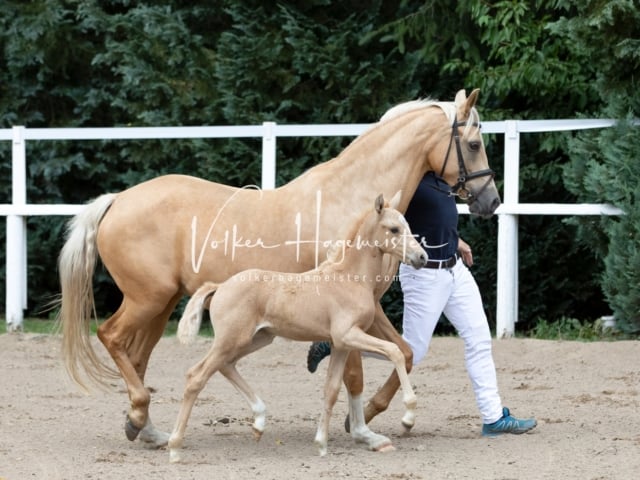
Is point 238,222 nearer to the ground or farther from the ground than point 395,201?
nearer to the ground

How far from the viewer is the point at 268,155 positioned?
948 cm

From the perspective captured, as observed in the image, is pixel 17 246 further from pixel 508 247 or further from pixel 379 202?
pixel 379 202

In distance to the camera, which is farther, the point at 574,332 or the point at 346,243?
the point at 574,332

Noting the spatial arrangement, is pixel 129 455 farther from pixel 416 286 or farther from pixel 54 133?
pixel 54 133

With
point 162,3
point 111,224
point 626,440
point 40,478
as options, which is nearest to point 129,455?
point 40,478

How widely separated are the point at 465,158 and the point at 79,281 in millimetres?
2364

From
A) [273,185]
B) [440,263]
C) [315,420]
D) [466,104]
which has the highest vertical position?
[466,104]

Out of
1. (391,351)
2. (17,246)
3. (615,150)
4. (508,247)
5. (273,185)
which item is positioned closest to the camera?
(391,351)

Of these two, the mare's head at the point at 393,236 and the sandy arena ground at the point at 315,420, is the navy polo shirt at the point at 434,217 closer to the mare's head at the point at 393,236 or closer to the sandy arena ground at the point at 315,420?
the mare's head at the point at 393,236

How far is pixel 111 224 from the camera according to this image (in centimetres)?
616

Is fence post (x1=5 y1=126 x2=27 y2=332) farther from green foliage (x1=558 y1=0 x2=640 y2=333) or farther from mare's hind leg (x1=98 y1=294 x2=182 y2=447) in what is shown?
green foliage (x1=558 y1=0 x2=640 y2=333)

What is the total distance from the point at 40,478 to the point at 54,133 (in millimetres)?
5844

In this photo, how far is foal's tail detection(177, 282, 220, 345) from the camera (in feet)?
17.3

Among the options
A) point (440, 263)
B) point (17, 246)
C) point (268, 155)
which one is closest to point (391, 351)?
point (440, 263)
